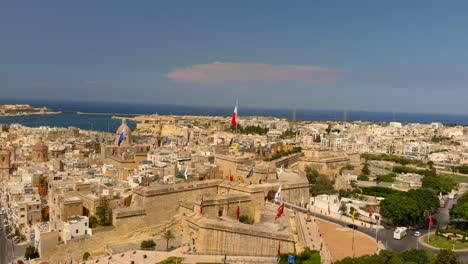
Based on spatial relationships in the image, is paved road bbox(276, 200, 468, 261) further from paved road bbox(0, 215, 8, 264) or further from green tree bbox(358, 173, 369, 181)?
paved road bbox(0, 215, 8, 264)

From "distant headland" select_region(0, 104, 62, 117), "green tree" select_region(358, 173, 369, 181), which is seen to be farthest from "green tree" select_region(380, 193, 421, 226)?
"distant headland" select_region(0, 104, 62, 117)

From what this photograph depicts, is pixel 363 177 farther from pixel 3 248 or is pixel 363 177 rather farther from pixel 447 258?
pixel 3 248

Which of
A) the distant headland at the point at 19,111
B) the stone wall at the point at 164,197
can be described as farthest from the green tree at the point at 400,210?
the distant headland at the point at 19,111

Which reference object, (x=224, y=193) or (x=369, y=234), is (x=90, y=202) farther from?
(x=369, y=234)

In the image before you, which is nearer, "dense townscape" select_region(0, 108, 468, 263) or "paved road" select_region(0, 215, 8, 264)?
"dense townscape" select_region(0, 108, 468, 263)

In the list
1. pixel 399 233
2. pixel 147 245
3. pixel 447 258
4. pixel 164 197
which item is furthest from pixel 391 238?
pixel 147 245

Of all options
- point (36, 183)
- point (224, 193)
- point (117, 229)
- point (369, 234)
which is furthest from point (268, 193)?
point (36, 183)
